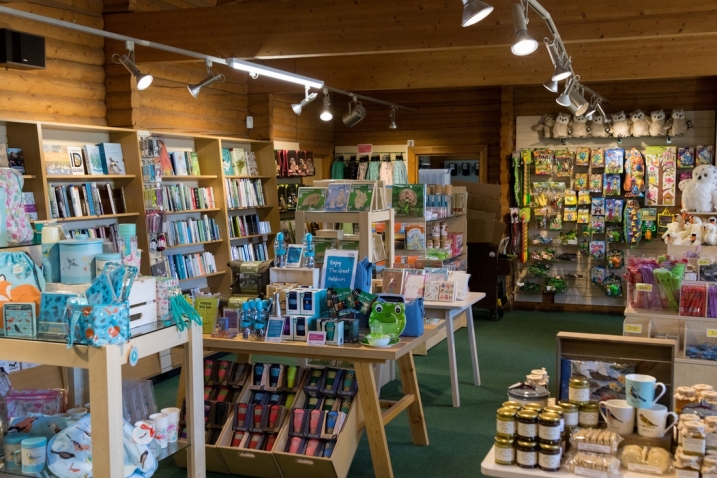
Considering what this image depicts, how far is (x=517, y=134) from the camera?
10555 mm

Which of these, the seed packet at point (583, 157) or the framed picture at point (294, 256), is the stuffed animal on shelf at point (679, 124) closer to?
the seed packet at point (583, 157)

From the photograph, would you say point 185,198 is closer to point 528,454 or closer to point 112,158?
point 112,158

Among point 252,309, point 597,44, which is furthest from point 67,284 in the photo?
point 597,44

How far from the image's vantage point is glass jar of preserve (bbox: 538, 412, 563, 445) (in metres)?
2.41

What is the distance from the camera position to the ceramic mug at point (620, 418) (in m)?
2.51

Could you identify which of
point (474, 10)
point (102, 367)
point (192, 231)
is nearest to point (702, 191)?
point (474, 10)

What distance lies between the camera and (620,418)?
2.52 m

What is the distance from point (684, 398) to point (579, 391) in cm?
46

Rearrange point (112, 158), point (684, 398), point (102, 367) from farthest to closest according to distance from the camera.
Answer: point (112, 158), point (684, 398), point (102, 367)

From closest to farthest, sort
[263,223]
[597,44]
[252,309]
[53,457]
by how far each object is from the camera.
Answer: [53,457], [252,309], [597,44], [263,223]

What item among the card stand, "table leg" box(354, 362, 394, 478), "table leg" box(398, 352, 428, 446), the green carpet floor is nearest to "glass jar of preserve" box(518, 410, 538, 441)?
"table leg" box(354, 362, 394, 478)

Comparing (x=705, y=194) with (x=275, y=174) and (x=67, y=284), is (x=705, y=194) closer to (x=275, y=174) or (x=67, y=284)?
(x=275, y=174)

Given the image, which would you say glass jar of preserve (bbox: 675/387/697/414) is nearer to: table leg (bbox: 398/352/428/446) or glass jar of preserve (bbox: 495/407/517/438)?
glass jar of preserve (bbox: 495/407/517/438)

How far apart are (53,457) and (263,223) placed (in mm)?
6531
